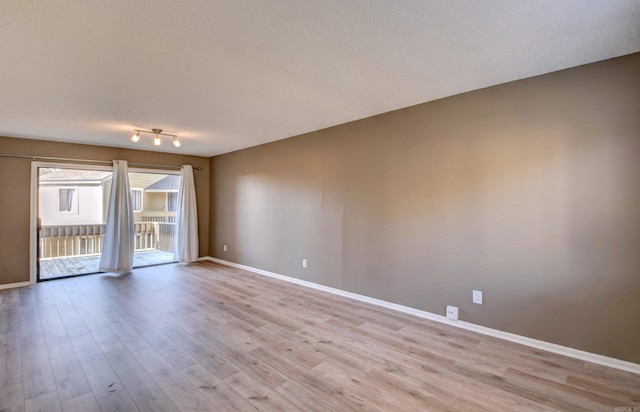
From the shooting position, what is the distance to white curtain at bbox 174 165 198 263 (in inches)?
239

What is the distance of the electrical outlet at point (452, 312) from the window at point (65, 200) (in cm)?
909

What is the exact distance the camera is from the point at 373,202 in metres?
3.65

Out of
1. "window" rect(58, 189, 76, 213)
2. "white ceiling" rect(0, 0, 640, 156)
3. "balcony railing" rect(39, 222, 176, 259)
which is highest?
"white ceiling" rect(0, 0, 640, 156)

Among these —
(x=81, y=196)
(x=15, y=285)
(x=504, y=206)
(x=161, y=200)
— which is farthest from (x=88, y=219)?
(x=504, y=206)

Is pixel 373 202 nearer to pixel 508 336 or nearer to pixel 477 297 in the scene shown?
pixel 477 297

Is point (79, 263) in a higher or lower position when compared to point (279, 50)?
lower

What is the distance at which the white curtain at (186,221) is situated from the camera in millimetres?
6062

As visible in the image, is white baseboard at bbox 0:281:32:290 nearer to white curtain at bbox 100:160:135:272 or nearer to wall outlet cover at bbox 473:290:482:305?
white curtain at bbox 100:160:135:272

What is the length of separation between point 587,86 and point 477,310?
2.15 m

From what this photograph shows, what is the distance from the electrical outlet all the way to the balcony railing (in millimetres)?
6279

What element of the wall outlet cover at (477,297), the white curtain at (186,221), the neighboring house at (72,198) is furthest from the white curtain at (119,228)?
the wall outlet cover at (477,297)

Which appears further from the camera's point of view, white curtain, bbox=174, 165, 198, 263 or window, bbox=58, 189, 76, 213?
window, bbox=58, 189, 76, 213

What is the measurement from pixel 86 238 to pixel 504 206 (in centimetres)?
834

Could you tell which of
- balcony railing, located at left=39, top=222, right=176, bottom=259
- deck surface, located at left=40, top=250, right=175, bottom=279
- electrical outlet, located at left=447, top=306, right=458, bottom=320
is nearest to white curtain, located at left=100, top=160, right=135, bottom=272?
deck surface, located at left=40, top=250, right=175, bottom=279
